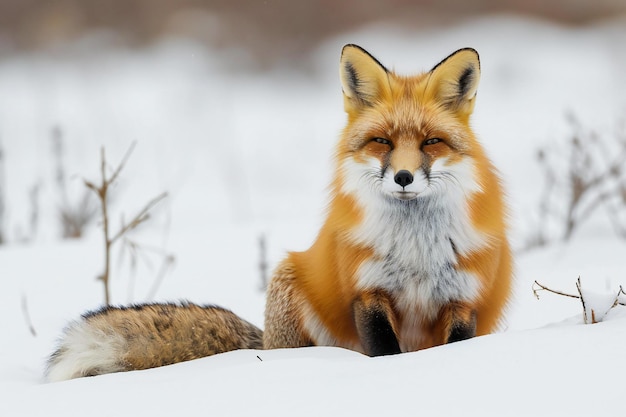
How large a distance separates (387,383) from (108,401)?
28.7 inches

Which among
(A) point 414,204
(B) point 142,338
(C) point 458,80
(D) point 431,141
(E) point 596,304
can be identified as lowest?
(B) point 142,338

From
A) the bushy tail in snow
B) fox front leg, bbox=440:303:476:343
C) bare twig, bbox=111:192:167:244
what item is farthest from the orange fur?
bare twig, bbox=111:192:167:244

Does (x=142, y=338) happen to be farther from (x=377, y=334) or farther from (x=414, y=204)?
(x=414, y=204)

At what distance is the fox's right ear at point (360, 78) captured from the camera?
245cm

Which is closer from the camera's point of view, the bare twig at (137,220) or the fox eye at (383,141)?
the fox eye at (383,141)

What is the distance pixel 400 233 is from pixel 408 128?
0.37 m

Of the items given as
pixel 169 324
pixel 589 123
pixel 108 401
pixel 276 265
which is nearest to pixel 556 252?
pixel 589 123

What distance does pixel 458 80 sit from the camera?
8.03 ft

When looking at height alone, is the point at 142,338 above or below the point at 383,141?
below

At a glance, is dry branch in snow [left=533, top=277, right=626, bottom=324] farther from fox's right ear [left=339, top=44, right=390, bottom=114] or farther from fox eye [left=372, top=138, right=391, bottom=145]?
fox's right ear [left=339, top=44, right=390, bottom=114]

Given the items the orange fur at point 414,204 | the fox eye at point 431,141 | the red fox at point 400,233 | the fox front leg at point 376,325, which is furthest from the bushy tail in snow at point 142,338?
the fox eye at point 431,141

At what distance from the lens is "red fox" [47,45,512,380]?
231 cm

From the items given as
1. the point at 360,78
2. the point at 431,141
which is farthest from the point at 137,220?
the point at 431,141

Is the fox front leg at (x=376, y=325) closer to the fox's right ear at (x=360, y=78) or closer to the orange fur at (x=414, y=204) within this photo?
the orange fur at (x=414, y=204)
